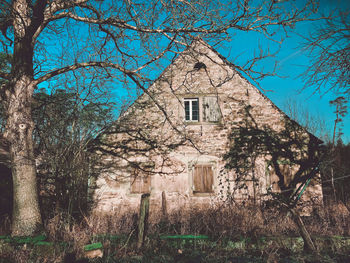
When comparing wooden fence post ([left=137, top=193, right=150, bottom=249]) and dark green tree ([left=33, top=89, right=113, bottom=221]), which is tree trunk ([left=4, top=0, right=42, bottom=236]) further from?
wooden fence post ([left=137, top=193, right=150, bottom=249])

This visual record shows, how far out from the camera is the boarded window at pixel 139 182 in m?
8.52

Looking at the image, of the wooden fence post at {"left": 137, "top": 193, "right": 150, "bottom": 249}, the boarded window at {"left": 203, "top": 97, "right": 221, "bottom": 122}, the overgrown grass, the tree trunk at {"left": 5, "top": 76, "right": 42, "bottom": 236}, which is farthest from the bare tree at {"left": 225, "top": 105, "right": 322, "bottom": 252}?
the tree trunk at {"left": 5, "top": 76, "right": 42, "bottom": 236}

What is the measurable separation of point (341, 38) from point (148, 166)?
7.01 m

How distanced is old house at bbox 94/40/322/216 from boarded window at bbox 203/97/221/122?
3 centimetres

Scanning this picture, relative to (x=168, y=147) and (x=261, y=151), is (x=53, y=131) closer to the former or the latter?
(x=168, y=147)

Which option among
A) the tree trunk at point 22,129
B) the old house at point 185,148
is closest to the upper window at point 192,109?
the old house at point 185,148

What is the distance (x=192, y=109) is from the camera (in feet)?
30.7

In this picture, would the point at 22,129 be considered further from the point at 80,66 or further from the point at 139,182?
the point at 139,182

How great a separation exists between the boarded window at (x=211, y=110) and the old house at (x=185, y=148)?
0.11 ft

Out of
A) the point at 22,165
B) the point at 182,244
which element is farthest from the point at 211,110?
the point at 22,165

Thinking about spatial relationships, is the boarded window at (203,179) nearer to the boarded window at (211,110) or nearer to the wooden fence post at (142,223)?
the boarded window at (211,110)

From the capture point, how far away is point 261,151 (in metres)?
8.61

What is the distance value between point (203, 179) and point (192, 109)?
2.99 m

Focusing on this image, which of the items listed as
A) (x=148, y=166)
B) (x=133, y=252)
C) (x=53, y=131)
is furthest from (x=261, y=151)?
(x=53, y=131)
